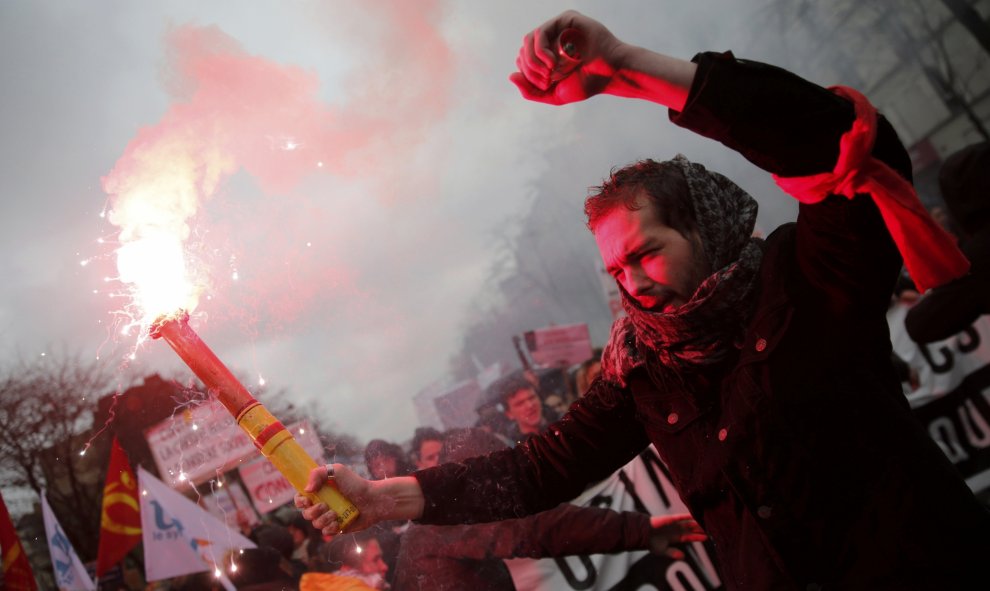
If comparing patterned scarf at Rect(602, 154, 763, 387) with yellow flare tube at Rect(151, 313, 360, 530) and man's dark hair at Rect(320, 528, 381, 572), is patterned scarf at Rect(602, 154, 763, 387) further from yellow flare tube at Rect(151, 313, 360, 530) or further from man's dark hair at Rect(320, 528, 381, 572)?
man's dark hair at Rect(320, 528, 381, 572)

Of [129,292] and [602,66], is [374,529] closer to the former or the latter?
[129,292]

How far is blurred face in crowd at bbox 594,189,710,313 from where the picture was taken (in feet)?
6.39

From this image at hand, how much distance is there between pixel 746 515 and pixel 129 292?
2.52m

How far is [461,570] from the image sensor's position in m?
4.11

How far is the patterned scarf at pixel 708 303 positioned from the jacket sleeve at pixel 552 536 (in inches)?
85.7

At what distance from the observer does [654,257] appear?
1.95 metres

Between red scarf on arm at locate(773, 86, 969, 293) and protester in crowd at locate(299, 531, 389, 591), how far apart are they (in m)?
4.27

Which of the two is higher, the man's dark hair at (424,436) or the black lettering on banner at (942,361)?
the man's dark hair at (424,436)

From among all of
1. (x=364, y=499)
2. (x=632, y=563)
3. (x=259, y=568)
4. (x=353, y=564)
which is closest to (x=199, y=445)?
(x=259, y=568)

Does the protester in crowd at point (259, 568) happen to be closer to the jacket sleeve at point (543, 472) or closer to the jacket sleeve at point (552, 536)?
the jacket sleeve at point (552, 536)

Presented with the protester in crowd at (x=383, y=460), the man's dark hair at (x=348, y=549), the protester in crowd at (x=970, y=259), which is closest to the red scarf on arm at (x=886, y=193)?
the protester in crowd at (x=970, y=259)

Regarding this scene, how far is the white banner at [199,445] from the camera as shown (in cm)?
882

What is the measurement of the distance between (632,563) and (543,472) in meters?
2.35

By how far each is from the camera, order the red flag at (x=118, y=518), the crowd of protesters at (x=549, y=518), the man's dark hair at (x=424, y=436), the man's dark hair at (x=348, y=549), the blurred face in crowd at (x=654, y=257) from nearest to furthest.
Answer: the blurred face in crowd at (x=654, y=257)
the crowd of protesters at (x=549, y=518)
the man's dark hair at (x=348, y=549)
the man's dark hair at (x=424, y=436)
the red flag at (x=118, y=518)
